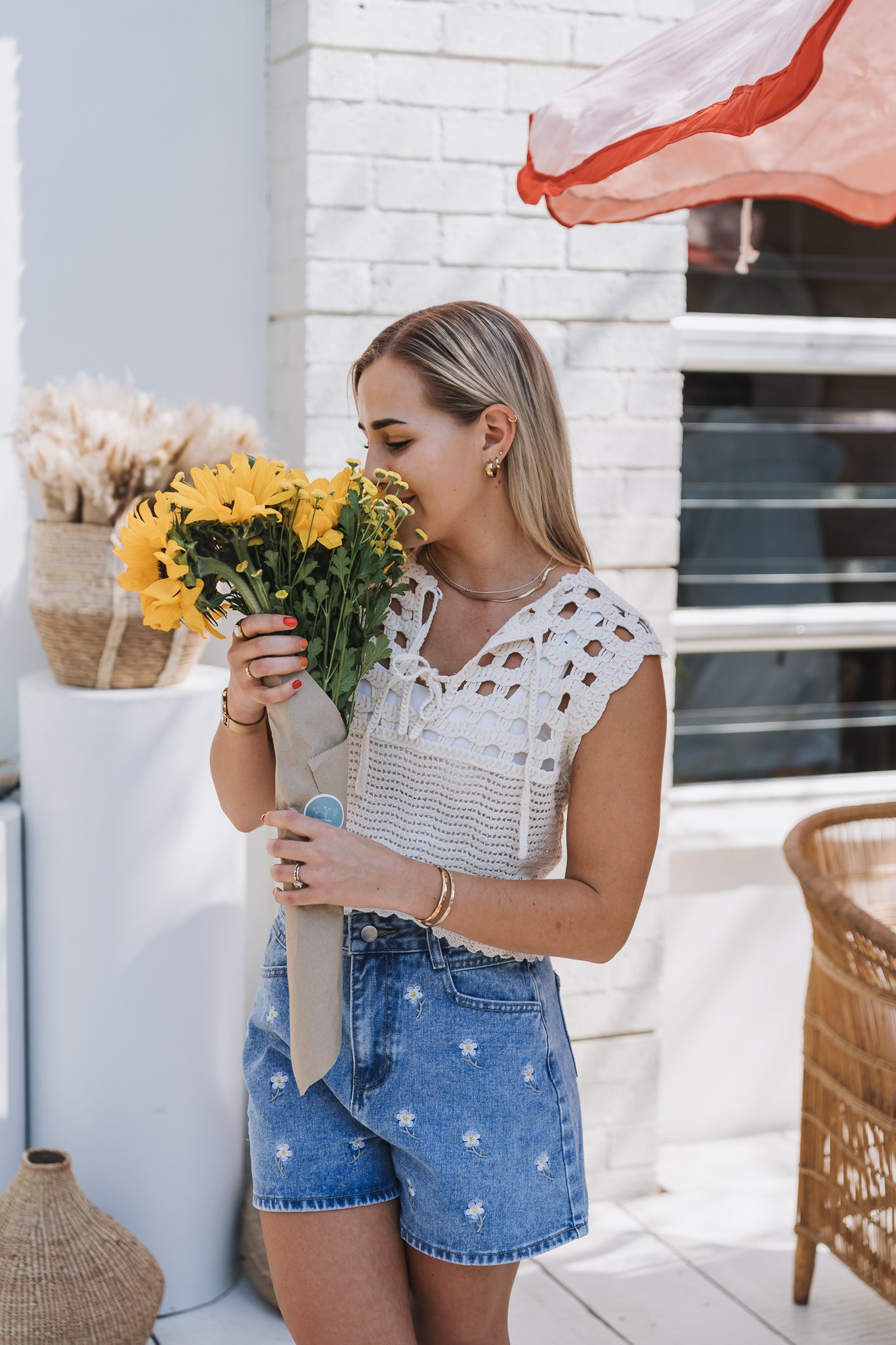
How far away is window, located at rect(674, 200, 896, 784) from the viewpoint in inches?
127

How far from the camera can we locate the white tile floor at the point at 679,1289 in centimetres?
252

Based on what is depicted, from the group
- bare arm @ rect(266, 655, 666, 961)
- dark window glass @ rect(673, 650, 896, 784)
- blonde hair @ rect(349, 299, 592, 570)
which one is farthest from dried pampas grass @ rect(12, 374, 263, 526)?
dark window glass @ rect(673, 650, 896, 784)

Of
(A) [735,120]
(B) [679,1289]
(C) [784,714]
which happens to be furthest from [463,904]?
(C) [784,714]

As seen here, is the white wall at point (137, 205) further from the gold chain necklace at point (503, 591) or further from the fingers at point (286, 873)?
the fingers at point (286, 873)

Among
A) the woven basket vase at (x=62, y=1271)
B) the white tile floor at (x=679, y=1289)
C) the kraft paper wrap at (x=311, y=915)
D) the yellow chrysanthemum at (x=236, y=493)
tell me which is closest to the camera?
the yellow chrysanthemum at (x=236, y=493)

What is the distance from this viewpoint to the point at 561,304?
276 cm

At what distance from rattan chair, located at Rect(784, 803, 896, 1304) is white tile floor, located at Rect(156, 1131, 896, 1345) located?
107mm

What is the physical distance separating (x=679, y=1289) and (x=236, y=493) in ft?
6.64

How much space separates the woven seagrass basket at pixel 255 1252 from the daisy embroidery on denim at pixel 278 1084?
3.47ft

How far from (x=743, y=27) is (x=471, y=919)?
108cm

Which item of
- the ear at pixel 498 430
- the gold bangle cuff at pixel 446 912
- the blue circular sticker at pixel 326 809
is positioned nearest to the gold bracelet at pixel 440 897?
the gold bangle cuff at pixel 446 912

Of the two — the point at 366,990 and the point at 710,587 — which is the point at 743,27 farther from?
the point at 710,587

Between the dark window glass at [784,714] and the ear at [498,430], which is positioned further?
the dark window glass at [784,714]

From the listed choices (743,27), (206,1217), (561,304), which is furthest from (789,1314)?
(743,27)
